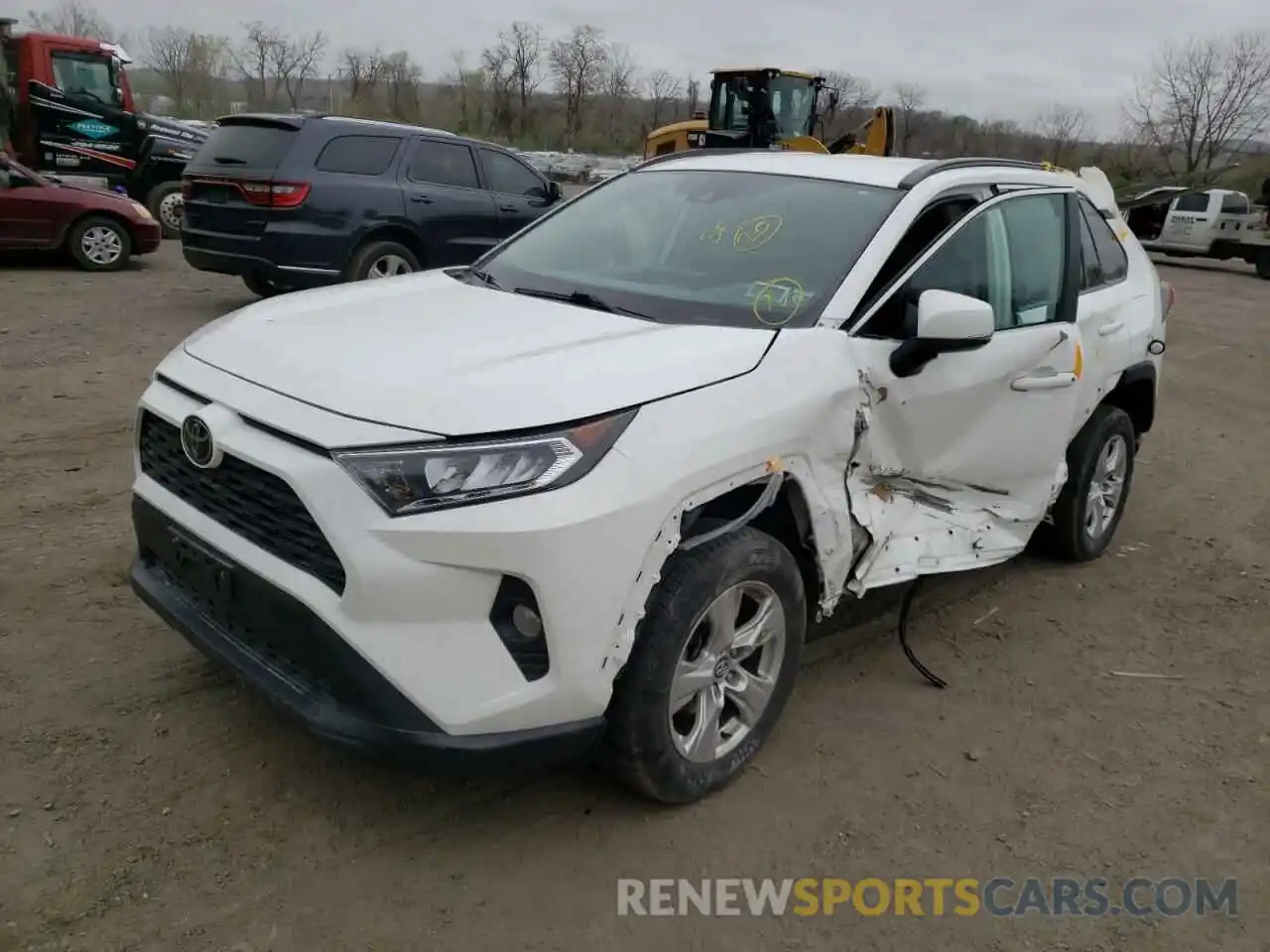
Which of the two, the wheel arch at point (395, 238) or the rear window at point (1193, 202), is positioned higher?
the rear window at point (1193, 202)

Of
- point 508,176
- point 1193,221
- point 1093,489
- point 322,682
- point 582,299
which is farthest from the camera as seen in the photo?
point 1193,221

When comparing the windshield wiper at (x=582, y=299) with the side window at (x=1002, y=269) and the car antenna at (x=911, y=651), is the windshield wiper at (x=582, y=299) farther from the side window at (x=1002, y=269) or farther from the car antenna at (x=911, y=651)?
the car antenna at (x=911, y=651)

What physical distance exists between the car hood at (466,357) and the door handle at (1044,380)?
133 centimetres

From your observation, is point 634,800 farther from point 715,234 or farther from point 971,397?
point 715,234

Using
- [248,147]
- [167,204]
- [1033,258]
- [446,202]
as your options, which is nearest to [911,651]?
[1033,258]

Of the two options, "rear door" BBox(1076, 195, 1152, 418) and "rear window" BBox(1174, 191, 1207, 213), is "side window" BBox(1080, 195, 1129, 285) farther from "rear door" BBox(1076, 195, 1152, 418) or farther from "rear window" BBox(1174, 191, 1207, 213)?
"rear window" BBox(1174, 191, 1207, 213)

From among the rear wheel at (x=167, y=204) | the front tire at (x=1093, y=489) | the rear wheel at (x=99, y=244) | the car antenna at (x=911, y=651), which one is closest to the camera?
the car antenna at (x=911, y=651)

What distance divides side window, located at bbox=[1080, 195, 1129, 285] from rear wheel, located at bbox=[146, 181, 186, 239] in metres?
13.6

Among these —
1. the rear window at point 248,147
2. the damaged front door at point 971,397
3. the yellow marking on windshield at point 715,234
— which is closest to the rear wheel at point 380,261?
the rear window at point 248,147

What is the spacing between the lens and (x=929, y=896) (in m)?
2.74

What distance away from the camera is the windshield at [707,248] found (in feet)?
10.6

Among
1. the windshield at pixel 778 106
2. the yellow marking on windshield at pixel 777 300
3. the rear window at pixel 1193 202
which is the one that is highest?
the windshield at pixel 778 106

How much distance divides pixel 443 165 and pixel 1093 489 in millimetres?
6767

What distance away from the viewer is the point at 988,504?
396cm
